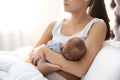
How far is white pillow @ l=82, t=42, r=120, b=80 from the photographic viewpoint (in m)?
1.21

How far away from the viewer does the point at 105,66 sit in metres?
1.25

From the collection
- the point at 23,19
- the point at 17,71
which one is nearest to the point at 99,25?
the point at 17,71

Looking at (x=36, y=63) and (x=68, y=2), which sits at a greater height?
(x=68, y=2)

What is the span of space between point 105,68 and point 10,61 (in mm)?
539

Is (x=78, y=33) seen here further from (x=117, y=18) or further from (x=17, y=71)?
(x=17, y=71)

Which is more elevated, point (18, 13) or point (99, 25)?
point (99, 25)

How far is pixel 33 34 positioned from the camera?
280cm

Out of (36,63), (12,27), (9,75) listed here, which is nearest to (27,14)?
(12,27)

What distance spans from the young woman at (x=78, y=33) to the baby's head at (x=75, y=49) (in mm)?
34

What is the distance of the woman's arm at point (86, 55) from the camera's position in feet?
4.38

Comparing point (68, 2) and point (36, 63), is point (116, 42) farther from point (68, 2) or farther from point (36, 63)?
point (36, 63)

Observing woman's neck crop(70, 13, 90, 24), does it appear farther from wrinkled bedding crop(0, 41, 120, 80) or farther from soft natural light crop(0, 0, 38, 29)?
soft natural light crop(0, 0, 38, 29)

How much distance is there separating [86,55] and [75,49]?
83 mm

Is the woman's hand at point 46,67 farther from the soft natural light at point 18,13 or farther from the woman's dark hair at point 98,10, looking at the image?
the soft natural light at point 18,13
